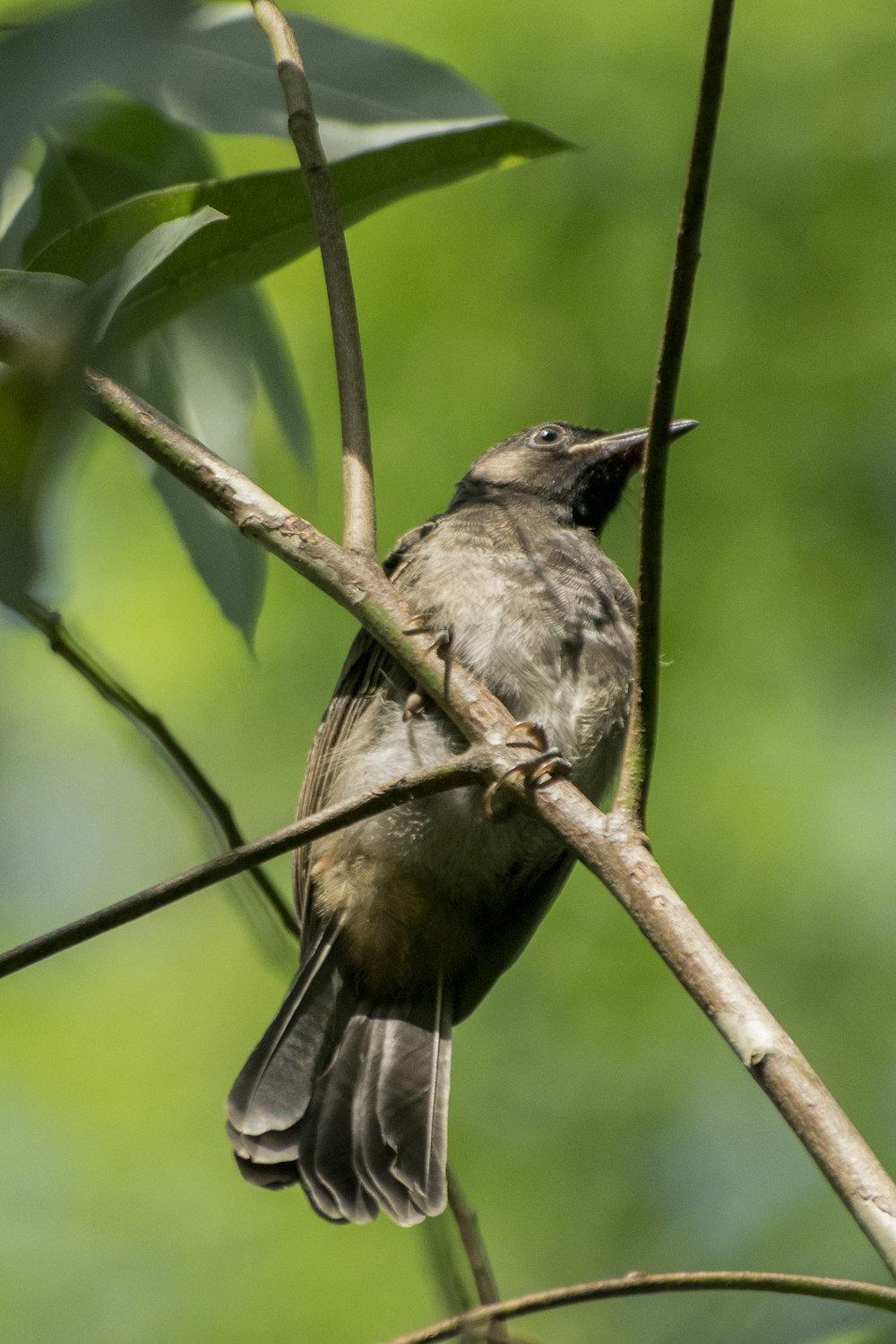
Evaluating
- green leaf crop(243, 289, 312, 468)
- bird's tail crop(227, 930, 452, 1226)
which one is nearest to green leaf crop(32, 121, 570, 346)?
green leaf crop(243, 289, 312, 468)

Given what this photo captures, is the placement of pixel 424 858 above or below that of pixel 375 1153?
above

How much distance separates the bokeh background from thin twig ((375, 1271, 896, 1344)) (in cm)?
434

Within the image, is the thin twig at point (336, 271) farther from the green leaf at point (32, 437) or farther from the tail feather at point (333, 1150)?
the tail feather at point (333, 1150)

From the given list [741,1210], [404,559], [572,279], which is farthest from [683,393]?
[741,1210]

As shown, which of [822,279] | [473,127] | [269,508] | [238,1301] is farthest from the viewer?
[822,279]

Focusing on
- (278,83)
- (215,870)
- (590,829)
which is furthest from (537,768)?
(278,83)

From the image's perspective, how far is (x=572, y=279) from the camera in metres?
6.46

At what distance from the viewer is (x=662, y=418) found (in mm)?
1705

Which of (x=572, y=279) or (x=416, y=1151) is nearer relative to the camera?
(x=416, y=1151)

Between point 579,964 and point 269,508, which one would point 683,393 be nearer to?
point 579,964

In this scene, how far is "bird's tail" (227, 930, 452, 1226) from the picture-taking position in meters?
2.97

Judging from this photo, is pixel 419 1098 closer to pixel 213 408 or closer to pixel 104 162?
pixel 213 408

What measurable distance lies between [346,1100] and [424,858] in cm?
59

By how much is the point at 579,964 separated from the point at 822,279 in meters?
3.17
